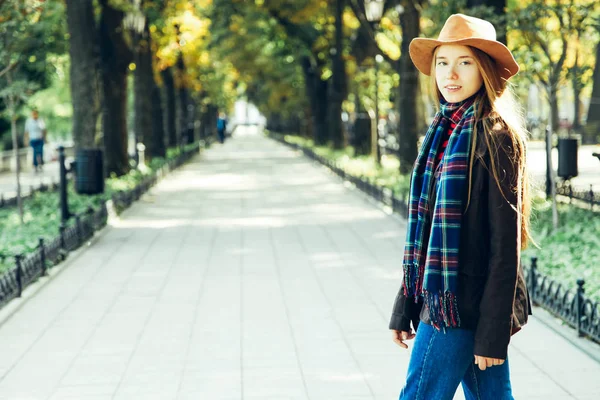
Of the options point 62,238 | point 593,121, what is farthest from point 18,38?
point 593,121

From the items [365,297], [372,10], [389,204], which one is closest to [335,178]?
[372,10]

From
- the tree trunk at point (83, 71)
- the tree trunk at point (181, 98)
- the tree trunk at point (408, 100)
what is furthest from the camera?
the tree trunk at point (181, 98)

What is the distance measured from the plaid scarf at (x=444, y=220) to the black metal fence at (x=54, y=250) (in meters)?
5.79

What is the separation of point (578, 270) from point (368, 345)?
2.85 metres

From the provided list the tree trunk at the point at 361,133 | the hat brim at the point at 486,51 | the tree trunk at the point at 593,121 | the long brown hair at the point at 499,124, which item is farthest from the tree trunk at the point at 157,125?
the long brown hair at the point at 499,124

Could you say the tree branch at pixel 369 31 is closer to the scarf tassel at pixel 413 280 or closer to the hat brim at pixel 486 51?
the hat brim at pixel 486 51

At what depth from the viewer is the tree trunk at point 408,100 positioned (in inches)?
781

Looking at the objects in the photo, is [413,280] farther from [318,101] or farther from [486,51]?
[318,101]

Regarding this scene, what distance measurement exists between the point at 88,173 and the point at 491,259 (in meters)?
11.0

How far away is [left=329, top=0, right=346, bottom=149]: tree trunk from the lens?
28547mm

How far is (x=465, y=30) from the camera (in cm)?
331

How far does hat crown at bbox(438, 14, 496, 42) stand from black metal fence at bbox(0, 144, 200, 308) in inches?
236

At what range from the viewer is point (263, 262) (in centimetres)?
1101

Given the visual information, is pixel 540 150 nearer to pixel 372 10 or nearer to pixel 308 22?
pixel 308 22
